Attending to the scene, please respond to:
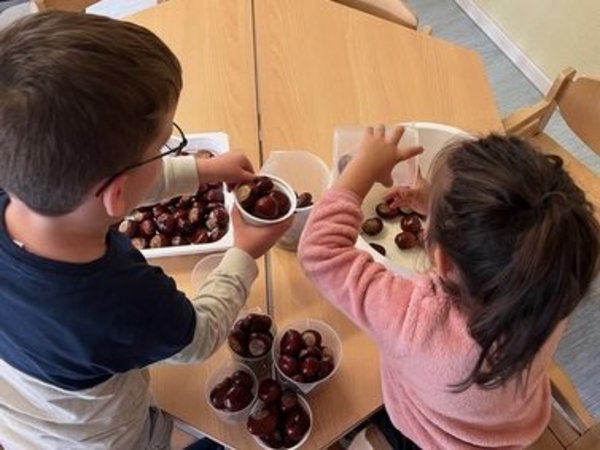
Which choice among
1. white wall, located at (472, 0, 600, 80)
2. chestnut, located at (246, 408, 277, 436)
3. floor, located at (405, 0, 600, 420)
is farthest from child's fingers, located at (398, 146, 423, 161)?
white wall, located at (472, 0, 600, 80)

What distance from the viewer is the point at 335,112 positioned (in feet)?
3.93

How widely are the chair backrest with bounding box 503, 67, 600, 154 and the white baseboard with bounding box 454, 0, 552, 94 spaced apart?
873mm

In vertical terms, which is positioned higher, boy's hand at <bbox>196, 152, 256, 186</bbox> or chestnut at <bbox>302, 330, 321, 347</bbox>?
boy's hand at <bbox>196, 152, 256, 186</bbox>

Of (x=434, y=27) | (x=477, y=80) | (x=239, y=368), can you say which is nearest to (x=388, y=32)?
(x=477, y=80)

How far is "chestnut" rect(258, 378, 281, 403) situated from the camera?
811 millimetres

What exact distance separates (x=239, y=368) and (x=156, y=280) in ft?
0.69

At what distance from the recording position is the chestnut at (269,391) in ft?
2.66

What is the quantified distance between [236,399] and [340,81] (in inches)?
28.5

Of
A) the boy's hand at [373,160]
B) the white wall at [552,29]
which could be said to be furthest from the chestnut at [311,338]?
the white wall at [552,29]

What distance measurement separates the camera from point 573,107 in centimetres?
137

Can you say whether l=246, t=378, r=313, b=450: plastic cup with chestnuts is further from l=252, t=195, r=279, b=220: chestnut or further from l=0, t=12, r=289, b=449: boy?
l=252, t=195, r=279, b=220: chestnut

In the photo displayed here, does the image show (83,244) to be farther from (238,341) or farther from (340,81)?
(340,81)

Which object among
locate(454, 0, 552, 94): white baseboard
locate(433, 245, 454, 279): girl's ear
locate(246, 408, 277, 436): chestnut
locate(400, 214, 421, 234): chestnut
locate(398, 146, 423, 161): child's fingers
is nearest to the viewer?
locate(433, 245, 454, 279): girl's ear

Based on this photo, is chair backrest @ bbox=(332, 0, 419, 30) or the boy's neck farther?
chair backrest @ bbox=(332, 0, 419, 30)
